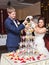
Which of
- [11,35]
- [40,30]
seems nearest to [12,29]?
[11,35]

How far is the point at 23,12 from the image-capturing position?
5586mm

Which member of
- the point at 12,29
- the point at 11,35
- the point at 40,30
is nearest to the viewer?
the point at 12,29

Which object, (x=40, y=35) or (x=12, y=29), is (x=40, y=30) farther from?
(x=12, y=29)

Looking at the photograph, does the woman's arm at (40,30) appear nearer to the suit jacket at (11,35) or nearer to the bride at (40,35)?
the bride at (40,35)

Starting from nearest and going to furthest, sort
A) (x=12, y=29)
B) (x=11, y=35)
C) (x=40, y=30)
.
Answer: (x=12, y=29) < (x=11, y=35) < (x=40, y=30)

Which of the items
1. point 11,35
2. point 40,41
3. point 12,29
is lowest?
point 40,41

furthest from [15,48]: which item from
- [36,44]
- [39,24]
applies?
[39,24]

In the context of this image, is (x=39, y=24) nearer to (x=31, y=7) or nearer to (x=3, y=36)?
(x=3, y=36)

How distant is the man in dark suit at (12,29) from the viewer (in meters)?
2.53

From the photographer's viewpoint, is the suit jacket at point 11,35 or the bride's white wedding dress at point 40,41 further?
the bride's white wedding dress at point 40,41

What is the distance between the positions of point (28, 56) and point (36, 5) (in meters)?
3.15

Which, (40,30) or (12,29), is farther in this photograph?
(40,30)

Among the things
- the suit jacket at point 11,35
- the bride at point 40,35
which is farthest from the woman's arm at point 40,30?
the suit jacket at point 11,35

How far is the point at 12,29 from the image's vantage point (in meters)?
2.54
